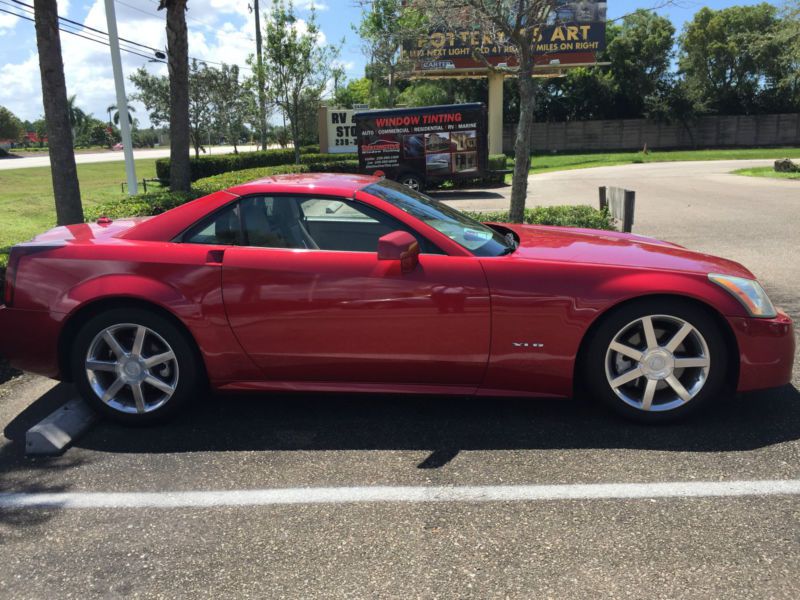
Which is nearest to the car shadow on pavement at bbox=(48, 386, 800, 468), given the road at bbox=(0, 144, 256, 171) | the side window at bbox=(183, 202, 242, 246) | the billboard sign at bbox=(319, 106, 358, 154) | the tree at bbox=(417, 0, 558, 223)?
the side window at bbox=(183, 202, 242, 246)

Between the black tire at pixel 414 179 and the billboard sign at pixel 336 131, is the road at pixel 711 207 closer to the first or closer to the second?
the black tire at pixel 414 179

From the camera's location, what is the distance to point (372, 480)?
10.6ft

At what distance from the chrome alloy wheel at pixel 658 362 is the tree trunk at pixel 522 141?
5.15 meters

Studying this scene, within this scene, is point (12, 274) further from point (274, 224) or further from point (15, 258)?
point (274, 224)

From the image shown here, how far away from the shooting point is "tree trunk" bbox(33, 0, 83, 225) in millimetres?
6934

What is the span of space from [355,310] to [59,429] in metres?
1.82

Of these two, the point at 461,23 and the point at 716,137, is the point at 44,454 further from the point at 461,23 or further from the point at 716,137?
the point at 716,137

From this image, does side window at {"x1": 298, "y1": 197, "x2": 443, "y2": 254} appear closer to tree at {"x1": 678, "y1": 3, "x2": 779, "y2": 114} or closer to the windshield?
the windshield

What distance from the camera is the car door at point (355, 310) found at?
359 cm

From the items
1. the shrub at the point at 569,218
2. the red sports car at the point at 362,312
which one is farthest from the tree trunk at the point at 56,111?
the shrub at the point at 569,218

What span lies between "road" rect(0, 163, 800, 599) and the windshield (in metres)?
1.01

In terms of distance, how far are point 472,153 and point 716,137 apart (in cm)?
3528

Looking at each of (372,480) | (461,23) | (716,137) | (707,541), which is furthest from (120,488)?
(716,137)

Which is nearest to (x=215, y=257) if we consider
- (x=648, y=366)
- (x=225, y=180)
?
(x=648, y=366)
